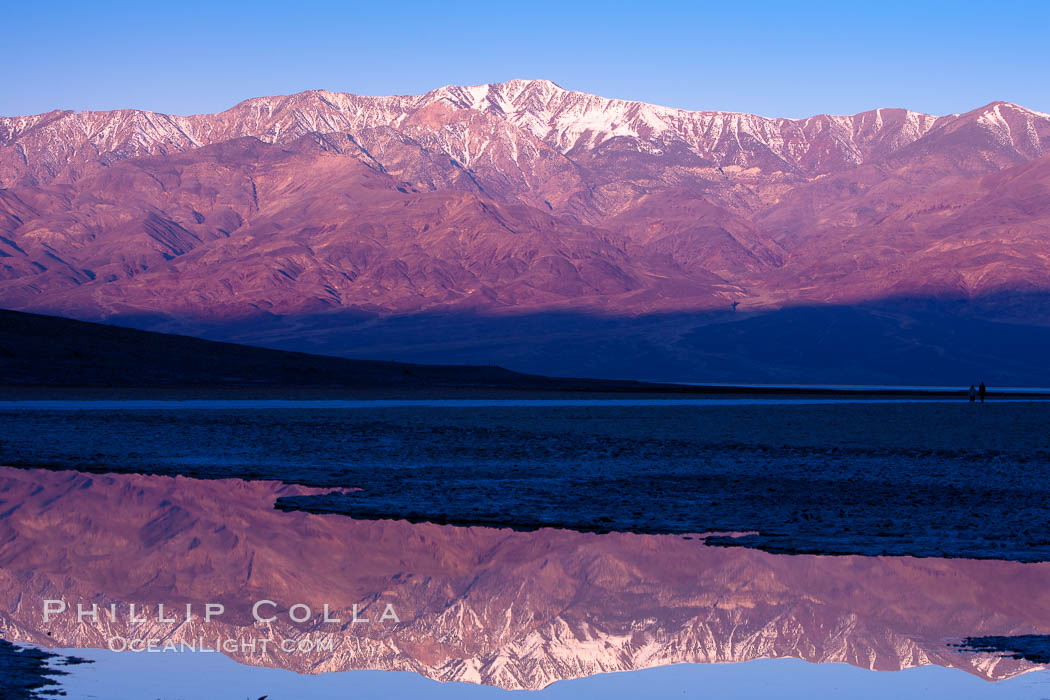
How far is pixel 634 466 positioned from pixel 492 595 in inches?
501

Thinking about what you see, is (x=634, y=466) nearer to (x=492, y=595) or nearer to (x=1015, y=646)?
(x=492, y=595)

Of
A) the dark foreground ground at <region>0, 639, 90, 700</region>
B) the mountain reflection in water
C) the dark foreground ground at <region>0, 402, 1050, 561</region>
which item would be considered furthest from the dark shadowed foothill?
the dark foreground ground at <region>0, 639, 90, 700</region>

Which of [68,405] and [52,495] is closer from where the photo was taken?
[52,495]

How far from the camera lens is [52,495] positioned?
19422 millimetres

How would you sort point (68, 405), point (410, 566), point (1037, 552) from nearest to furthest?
point (410, 566), point (1037, 552), point (68, 405)

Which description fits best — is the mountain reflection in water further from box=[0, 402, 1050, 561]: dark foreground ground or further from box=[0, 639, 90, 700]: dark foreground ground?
box=[0, 402, 1050, 561]: dark foreground ground

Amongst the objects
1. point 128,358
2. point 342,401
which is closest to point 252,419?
point 342,401

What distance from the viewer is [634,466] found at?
997 inches

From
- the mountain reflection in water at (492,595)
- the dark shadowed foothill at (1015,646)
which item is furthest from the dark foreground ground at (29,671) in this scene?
the dark shadowed foothill at (1015,646)

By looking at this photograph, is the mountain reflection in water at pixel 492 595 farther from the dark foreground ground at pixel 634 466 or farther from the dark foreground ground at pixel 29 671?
the dark foreground ground at pixel 634 466

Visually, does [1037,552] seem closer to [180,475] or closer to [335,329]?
[180,475]

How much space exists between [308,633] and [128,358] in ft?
195

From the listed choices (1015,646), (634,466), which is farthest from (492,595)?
(634,466)

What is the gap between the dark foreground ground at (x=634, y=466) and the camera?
17.5m
